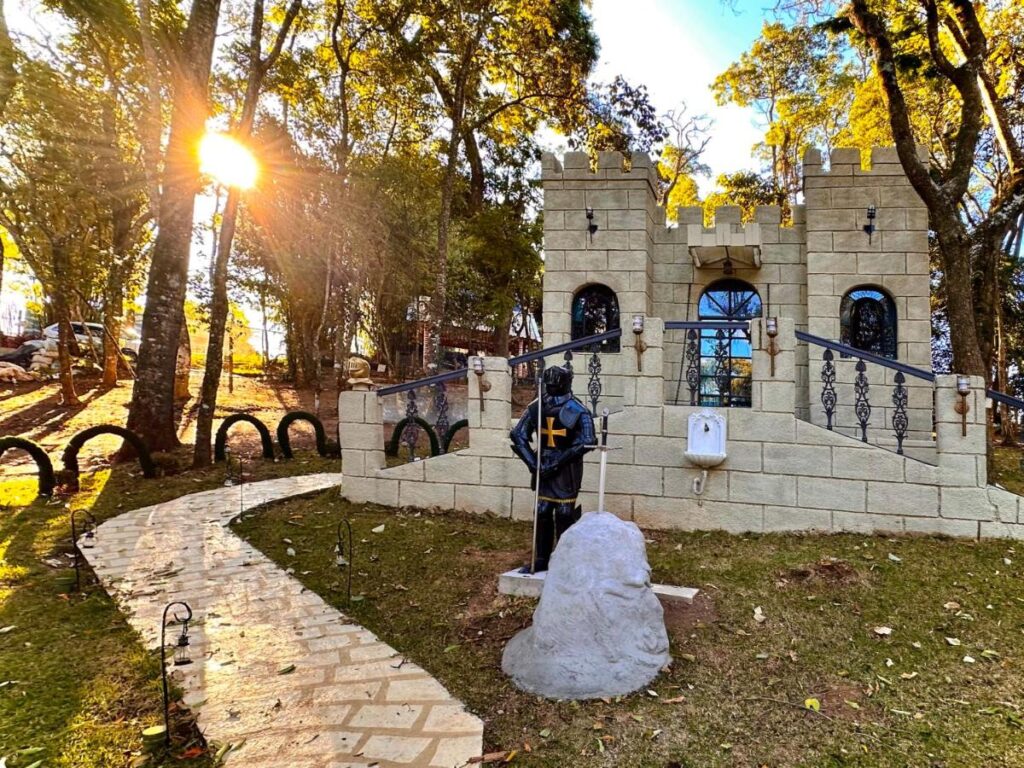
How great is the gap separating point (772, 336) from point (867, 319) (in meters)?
4.54

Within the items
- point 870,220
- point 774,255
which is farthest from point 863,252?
point 774,255

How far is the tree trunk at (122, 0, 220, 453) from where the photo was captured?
29.9 feet

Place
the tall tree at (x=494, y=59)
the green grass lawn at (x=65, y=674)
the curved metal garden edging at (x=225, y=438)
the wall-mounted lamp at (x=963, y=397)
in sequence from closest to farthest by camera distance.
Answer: the green grass lawn at (x=65, y=674)
the wall-mounted lamp at (x=963, y=397)
the curved metal garden edging at (x=225, y=438)
the tall tree at (x=494, y=59)

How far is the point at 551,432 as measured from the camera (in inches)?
172

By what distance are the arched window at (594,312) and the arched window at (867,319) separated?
12.2 feet

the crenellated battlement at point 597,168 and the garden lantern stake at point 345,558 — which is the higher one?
the crenellated battlement at point 597,168

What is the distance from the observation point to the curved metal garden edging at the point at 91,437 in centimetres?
759

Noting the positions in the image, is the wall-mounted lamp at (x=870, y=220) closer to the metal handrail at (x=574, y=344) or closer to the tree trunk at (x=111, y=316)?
the metal handrail at (x=574, y=344)

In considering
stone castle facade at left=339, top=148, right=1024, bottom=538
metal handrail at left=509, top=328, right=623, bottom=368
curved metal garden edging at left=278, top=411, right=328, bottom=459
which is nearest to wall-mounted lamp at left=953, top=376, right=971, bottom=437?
stone castle facade at left=339, top=148, right=1024, bottom=538

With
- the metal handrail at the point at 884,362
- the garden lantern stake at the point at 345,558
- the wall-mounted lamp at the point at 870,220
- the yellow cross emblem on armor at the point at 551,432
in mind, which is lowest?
the garden lantern stake at the point at 345,558

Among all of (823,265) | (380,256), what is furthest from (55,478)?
(823,265)

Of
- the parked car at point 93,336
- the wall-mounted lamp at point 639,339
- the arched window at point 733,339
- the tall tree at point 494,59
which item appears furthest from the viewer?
the parked car at point 93,336

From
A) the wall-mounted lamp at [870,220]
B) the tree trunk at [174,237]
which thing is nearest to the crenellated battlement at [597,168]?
the wall-mounted lamp at [870,220]

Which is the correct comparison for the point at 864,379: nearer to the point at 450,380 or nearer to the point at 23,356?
the point at 450,380
